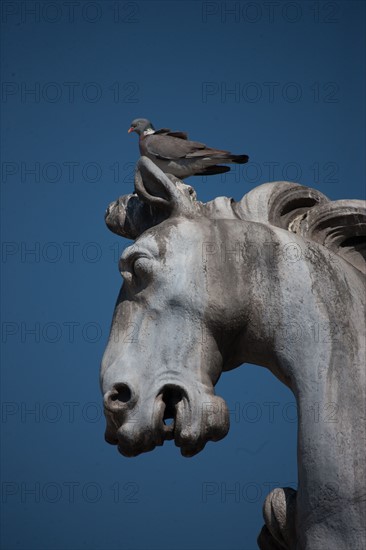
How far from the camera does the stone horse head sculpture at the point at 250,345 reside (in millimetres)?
3219

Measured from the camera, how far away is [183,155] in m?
4.49

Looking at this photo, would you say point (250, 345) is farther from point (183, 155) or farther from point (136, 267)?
point (183, 155)

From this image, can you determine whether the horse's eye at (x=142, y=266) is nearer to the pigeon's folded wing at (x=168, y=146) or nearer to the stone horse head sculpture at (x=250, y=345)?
the stone horse head sculpture at (x=250, y=345)

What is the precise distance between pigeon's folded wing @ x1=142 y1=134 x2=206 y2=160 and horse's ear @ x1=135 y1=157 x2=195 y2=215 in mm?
876

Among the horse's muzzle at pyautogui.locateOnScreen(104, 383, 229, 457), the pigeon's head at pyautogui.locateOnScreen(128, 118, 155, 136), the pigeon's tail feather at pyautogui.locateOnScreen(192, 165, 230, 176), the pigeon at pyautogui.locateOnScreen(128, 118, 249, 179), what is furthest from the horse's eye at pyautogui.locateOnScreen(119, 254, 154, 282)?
the pigeon's head at pyautogui.locateOnScreen(128, 118, 155, 136)

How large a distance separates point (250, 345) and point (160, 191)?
593 mm

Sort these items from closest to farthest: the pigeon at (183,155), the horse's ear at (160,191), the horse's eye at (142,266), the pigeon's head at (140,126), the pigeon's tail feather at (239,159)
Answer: the horse's eye at (142,266) → the horse's ear at (160,191) → the pigeon at (183,155) → the pigeon's tail feather at (239,159) → the pigeon's head at (140,126)

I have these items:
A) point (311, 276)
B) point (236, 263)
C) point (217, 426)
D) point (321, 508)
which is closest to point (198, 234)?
point (236, 263)

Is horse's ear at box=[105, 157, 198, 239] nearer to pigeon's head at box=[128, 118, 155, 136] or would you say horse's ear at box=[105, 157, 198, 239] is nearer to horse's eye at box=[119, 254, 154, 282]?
horse's eye at box=[119, 254, 154, 282]

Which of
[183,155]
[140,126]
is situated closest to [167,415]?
[183,155]

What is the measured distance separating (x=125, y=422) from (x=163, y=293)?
40 cm

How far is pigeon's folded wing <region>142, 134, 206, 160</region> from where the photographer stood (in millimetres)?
4512

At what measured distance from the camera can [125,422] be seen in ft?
10.9

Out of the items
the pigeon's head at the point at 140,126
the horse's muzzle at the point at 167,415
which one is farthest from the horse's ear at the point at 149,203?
the pigeon's head at the point at 140,126
